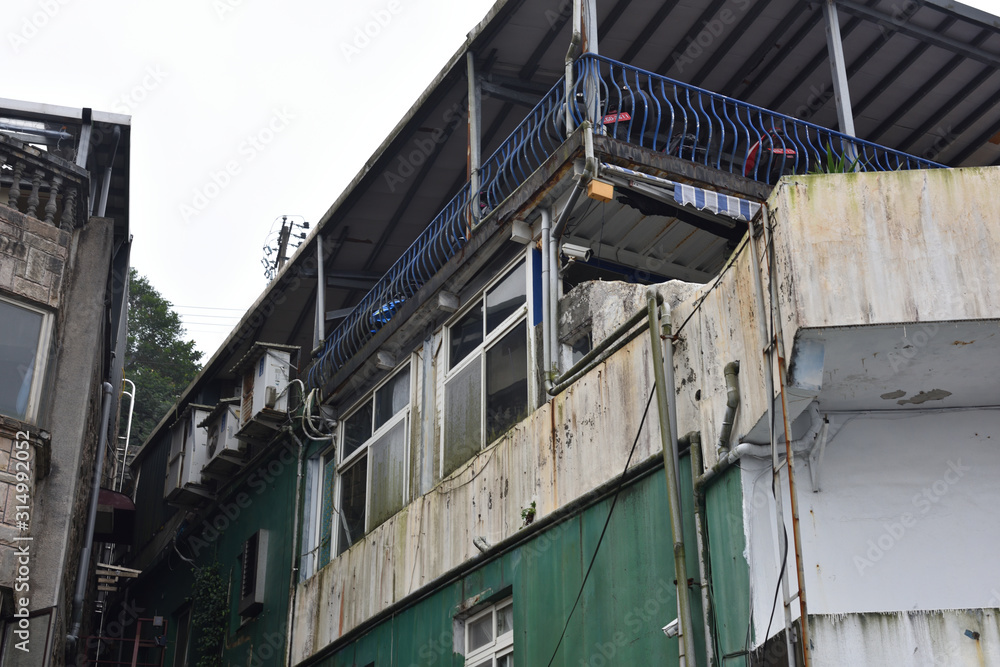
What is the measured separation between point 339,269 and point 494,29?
5.49 m

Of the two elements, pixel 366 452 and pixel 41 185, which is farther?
pixel 366 452

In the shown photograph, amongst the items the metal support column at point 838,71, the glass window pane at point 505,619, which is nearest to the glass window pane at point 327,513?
the glass window pane at point 505,619

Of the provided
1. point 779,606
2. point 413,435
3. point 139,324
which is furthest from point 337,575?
point 139,324

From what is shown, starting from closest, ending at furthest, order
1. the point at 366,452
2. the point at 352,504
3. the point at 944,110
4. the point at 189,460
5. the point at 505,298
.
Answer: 1. the point at 505,298
2. the point at 944,110
3. the point at 366,452
4. the point at 352,504
5. the point at 189,460

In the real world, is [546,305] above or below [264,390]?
below

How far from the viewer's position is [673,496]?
7824 mm

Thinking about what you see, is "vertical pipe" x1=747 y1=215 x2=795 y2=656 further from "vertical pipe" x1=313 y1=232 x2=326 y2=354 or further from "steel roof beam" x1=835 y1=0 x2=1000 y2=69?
"vertical pipe" x1=313 y1=232 x2=326 y2=354

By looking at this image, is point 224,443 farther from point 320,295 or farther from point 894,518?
point 894,518

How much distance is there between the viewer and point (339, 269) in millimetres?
16578

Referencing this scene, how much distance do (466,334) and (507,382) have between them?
1339 millimetres

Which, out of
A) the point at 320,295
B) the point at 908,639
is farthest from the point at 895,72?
the point at 908,639

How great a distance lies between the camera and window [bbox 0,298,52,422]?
10406mm

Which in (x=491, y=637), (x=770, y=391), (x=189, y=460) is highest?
(x=189, y=460)

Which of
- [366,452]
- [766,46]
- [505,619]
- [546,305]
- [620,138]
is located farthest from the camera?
[366,452]
